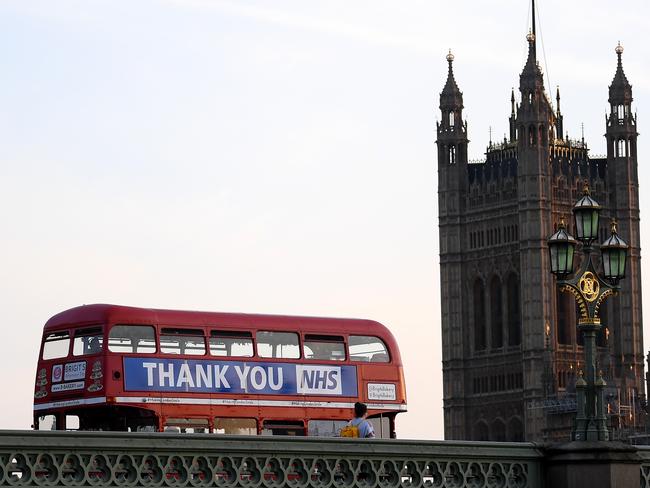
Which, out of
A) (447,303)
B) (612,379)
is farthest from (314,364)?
(447,303)

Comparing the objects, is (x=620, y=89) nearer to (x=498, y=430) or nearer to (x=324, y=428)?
(x=498, y=430)

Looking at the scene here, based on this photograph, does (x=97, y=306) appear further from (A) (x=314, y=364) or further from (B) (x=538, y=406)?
(B) (x=538, y=406)

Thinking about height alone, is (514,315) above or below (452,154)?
below

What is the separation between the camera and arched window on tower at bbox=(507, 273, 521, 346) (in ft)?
406

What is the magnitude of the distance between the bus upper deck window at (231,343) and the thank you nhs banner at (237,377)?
0.16m

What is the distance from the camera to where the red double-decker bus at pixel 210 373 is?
3161cm

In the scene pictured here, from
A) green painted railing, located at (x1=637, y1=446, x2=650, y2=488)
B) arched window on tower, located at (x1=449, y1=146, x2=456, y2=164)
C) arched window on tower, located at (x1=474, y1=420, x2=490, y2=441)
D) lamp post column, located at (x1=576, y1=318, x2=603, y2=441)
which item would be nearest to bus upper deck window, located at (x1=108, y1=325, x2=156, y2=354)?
lamp post column, located at (x1=576, y1=318, x2=603, y2=441)

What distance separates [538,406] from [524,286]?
7088mm

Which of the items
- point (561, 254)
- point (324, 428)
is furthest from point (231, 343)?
point (561, 254)

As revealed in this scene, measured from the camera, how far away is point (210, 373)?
107 ft

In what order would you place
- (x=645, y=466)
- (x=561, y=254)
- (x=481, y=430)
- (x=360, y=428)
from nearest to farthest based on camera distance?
(x=360, y=428) → (x=645, y=466) → (x=561, y=254) → (x=481, y=430)

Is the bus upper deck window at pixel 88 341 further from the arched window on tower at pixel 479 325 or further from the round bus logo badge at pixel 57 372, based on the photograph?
the arched window on tower at pixel 479 325

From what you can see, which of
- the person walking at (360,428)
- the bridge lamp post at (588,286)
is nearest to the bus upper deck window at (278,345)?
the bridge lamp post at (588,286)

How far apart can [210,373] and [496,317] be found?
93558 millimetres
